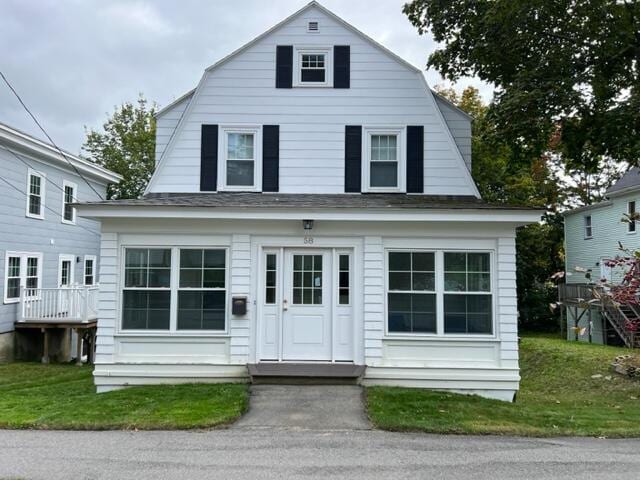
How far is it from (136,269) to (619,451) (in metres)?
7.29

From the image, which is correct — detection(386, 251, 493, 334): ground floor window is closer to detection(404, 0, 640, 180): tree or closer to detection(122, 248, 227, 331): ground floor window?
detection(122, 248, 227, 331): ground floor window

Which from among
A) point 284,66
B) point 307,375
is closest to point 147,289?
point 307,375

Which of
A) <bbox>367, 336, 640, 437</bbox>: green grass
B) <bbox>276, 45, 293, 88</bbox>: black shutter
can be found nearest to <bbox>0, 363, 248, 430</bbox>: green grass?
<bbox>367, 336, 640, 437</bbox>: green grass

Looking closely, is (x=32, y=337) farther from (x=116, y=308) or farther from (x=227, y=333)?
(x=227, y=333)

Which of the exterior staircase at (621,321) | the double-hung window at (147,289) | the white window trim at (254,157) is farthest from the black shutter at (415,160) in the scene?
the exterior staircase at (621,321)

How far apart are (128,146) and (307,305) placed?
25081mm

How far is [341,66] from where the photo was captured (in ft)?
32.8

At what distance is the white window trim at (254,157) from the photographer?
31.6ft

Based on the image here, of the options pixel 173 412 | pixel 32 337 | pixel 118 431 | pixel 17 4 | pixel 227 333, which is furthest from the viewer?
pixel 32 337

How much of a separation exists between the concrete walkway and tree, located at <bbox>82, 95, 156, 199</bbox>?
80.5 ft

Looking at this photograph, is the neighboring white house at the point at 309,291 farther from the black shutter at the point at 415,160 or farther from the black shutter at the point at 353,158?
the black shutter at the point at 415,160

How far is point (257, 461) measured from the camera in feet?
16.1

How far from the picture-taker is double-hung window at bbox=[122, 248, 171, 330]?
8.23m

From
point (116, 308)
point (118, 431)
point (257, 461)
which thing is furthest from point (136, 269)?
point (257, 461)
